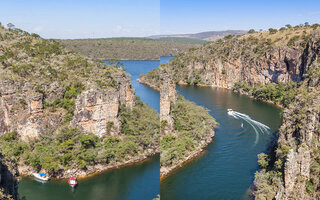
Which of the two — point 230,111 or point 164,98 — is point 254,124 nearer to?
point 230,111

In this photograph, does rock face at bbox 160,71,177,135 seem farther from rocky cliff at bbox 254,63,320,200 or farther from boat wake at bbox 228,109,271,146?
boat wake at bbox 228,109,271,146

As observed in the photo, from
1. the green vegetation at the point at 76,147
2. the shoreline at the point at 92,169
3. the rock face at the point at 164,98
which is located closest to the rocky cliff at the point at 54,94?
the green vegetation at the point at 76,147

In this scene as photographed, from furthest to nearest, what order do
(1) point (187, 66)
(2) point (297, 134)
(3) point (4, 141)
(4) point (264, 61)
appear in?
(1) point (187, 66)
(4) point (264, 61)
(3) point (4, 141)
(2) point (297, 134)

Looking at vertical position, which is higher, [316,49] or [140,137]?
[316,49]

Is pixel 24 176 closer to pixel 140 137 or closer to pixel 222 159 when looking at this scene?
pixel 140 137

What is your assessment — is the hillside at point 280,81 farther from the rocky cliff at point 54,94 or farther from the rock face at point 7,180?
the rock face at point 7,180

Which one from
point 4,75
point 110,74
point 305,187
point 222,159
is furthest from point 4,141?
point 305,187
